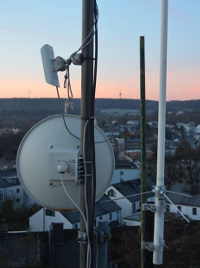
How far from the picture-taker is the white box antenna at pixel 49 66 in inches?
96.1

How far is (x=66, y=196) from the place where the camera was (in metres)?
2.65

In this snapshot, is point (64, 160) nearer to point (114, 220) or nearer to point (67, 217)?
point (67, 217)

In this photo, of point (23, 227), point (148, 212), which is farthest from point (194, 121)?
point (148, 212)

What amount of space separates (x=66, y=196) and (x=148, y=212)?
829mm

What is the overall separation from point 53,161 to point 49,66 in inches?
23.0

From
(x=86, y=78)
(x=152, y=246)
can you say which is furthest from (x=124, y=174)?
(x=86, y=78)

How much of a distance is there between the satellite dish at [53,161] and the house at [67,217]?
14211mm

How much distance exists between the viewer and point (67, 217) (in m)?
18.1

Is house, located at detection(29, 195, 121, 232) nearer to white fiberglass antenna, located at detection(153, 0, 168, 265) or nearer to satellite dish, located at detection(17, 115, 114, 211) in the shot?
white fiberglass antenna, located at detection(153, 0, 168, 265)

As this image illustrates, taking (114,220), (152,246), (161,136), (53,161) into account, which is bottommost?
(114,220)

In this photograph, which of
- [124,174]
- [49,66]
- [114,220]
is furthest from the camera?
[124,174]

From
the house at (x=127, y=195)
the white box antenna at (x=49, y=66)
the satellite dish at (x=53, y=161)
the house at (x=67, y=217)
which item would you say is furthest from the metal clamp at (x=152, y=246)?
the house at (x=127, y=195)

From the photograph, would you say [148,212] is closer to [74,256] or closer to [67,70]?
[67,70]

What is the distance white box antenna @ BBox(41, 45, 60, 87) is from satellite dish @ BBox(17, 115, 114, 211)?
1.12 ft
